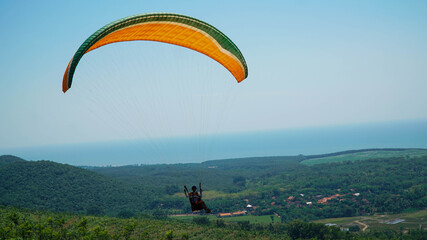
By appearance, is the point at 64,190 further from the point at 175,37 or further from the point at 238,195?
the point at 175,37

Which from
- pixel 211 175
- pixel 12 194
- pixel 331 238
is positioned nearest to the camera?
pixel 331 238

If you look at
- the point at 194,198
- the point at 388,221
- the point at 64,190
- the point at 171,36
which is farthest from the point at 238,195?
the point at 171,36

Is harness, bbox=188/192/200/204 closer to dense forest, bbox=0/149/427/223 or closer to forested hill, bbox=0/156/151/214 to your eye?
dense forest, bbox=0/149/427/223

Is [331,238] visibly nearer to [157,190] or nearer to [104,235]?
[104,235]

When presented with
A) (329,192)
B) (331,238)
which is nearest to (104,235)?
(331,238)

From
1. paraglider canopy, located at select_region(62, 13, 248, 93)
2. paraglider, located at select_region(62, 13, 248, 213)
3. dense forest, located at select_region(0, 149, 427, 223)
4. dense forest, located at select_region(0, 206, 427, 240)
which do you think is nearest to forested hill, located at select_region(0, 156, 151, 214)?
dense forest, located at select_region(0, 149, 427, 223)

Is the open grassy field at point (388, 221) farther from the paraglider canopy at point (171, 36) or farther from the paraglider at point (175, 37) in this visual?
the paraglider canopy at point (171, 36)
